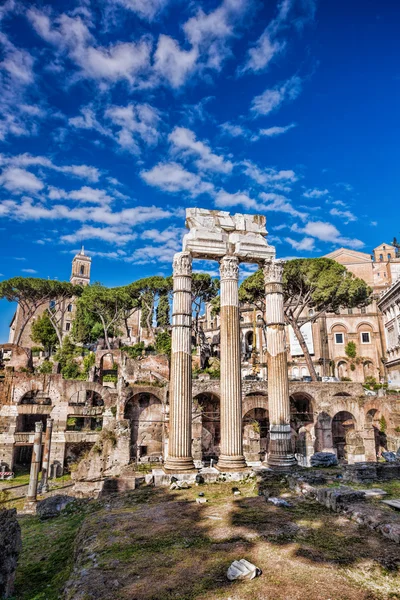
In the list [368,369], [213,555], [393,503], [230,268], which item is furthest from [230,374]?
[368,369]

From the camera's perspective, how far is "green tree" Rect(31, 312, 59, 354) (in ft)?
149

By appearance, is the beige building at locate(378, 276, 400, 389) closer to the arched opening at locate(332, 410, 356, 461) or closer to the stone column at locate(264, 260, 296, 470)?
the arched opening at locate(332, 410, 356, 461)

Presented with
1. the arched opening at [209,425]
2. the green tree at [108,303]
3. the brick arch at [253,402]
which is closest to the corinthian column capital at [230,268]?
the arched opening at [209,425]

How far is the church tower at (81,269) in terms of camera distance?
241ft

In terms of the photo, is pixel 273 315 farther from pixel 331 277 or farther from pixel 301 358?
pixel 301 358

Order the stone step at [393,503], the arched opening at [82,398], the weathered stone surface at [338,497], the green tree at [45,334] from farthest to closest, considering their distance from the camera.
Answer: the green tree at [45,334] → the arched opening at [82,398] → the weathered stone surface at [338,497] → the stone step at [393,503]

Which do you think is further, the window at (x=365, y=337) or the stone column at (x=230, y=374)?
the window at (x=365, y=337)

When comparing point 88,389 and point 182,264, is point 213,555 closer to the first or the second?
point 182,264

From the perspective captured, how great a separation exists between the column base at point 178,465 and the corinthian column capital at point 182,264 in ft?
15.0

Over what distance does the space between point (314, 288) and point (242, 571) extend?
973 inches

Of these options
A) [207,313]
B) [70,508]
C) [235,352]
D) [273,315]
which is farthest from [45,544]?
[207,313]

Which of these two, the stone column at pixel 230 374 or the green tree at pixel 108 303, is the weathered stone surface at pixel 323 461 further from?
the green tree at pixel 108 303

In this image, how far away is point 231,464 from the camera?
9922 millimetres

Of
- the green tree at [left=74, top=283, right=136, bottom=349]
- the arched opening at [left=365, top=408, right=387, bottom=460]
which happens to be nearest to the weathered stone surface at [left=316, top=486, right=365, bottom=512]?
the arched opening at [left=365, top=408, right=387, bottom=460]
